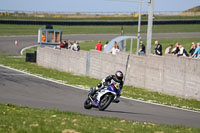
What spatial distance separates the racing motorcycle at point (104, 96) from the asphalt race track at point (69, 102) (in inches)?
8.9

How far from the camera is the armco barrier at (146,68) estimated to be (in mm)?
19938

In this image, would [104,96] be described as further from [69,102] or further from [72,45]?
[72,45]

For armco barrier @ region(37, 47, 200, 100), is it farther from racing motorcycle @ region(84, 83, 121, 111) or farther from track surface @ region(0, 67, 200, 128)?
racing motorcycle @ region(84, 83, 121, 111)

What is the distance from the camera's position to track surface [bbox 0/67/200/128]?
46.1 feet

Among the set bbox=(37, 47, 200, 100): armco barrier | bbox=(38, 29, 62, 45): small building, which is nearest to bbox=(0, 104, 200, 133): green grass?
bbox=(37, 47, 200, 100): armco barrier

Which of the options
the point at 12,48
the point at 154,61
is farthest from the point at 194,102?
the point at 12,48

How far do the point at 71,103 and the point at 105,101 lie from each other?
275cm

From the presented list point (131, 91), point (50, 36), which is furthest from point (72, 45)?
point (131, 91)

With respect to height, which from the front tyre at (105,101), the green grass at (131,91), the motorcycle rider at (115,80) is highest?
the motorcycle rider at (115,80)

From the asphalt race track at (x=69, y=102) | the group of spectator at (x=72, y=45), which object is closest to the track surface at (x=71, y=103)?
the asphalt race track at (x=69, y=102)

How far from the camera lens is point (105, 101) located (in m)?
14.5

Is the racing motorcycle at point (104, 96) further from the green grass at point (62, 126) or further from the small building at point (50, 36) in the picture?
the small building at point (50, 36)

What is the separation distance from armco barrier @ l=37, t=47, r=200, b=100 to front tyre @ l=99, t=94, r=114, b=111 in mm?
6210

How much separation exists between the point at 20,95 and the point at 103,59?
8.94m
